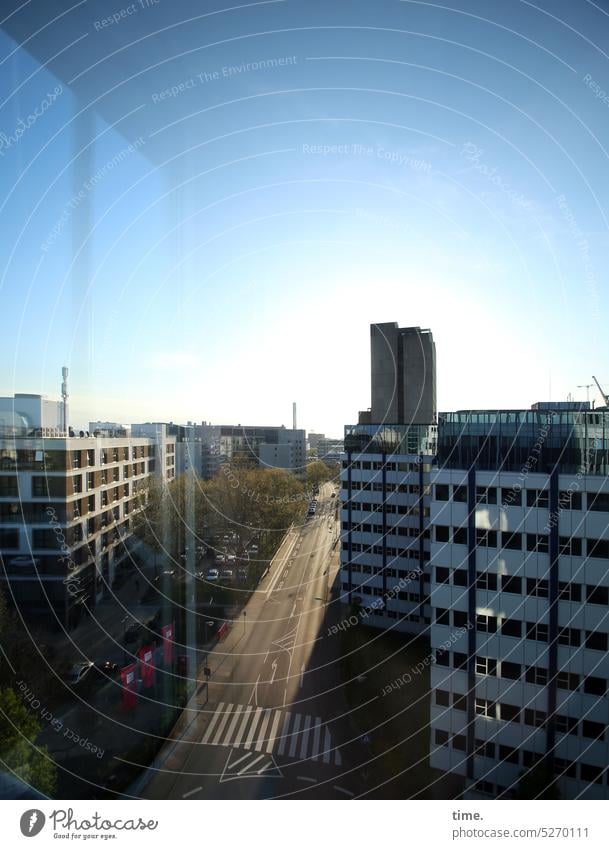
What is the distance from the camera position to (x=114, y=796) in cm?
199

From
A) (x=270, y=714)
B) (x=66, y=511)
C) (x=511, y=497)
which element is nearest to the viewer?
(x=66, y=511)

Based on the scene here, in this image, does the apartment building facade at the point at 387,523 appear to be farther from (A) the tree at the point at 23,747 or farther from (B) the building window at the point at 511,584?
(A) the tree at the point at 23,747

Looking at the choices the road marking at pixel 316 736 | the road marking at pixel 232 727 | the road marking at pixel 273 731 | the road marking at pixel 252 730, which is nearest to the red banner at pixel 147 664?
the road marking at pixel 232 727

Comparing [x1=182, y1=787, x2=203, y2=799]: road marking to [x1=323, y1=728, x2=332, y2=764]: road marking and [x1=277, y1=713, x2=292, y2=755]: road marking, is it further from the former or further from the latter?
[x1=323, y1=728, x2=332, y2=764]: road marking

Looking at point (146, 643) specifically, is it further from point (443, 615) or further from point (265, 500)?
point (265, 500)

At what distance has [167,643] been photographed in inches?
104

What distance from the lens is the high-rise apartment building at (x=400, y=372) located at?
5.49 m

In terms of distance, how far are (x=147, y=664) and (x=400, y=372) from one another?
4.47 m

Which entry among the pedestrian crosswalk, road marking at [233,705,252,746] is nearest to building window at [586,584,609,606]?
the pedestrian crosswalk

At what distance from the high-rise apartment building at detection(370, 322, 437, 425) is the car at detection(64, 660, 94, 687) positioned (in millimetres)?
3963

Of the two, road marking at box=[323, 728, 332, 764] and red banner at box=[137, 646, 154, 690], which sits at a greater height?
red banner at box=[137, 646, 154, 690]

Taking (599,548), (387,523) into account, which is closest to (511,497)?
(599,548)

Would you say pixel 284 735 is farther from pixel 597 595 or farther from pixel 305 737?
→ pixel 597 595

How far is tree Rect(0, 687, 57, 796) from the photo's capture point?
5.57 ft
